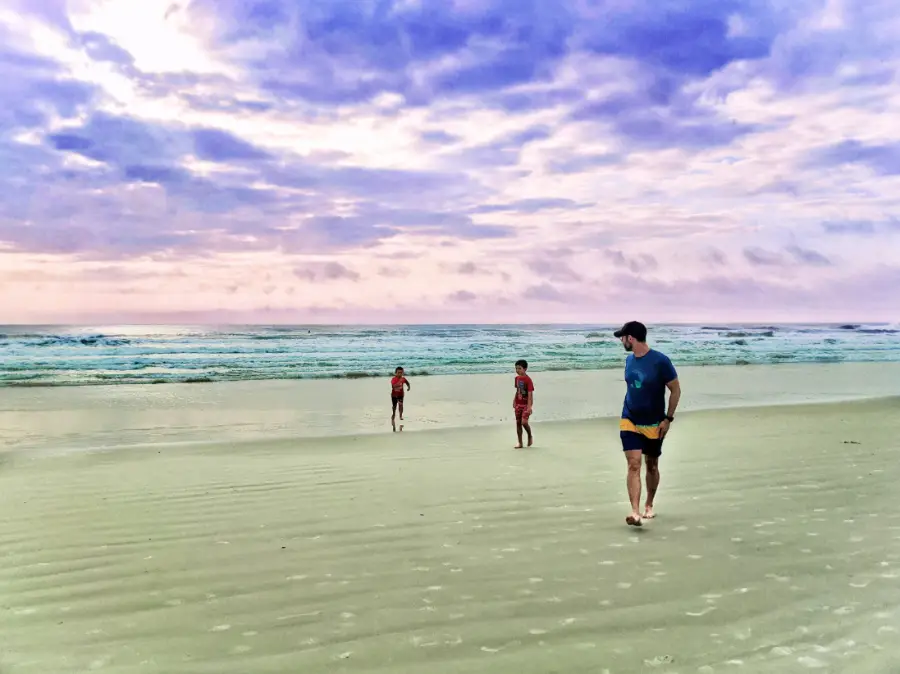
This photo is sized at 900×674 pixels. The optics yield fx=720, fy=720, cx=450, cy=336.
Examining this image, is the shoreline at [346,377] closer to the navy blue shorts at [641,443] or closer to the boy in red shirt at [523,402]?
the boy in red shirt at [523,402]

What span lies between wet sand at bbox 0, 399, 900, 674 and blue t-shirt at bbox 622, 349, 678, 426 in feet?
3.32

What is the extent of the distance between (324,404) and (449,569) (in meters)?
15.5

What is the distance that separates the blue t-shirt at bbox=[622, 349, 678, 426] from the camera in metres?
6.30

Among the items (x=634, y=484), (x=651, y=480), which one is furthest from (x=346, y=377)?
(x=634, y=484)

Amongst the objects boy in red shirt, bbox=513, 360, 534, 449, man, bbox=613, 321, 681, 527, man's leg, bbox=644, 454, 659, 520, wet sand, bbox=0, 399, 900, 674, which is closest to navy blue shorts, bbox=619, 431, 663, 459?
man, bbox=613, 321, 681, 527

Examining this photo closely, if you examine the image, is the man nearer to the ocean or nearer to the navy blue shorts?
the navy blue shorts

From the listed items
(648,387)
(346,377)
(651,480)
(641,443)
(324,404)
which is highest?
(648,387)

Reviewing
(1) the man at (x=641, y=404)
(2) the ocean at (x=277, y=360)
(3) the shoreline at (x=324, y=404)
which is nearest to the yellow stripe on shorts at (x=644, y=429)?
(1) the man at (x=641, y=404)

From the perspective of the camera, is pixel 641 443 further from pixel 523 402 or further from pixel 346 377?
pixel 346 377

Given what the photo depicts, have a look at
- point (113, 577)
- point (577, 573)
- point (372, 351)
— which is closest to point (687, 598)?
point (577, 573)

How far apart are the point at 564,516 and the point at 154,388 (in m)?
21.8

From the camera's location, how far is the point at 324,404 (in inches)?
803

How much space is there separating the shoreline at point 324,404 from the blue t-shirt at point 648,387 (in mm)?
8660

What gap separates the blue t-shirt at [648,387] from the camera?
248 inches
